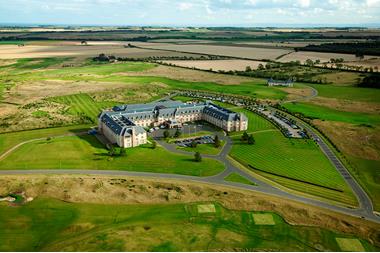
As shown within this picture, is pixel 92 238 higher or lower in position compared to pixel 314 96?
lower

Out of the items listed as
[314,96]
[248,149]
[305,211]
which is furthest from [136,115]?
[314,96]

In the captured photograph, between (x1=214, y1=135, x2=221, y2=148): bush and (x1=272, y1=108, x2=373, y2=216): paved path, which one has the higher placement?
(x1=214, y1=135, x2=221, y2=148): bush

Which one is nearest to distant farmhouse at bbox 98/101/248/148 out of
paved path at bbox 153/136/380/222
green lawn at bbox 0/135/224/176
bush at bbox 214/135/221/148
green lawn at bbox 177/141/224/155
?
green lawn at bbox 0/135/224/176

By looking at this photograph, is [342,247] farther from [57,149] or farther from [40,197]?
[57,149]

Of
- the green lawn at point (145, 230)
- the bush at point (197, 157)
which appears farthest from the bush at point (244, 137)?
the green lawn at point (145, 230)

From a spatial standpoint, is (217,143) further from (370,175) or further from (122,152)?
(370,175)

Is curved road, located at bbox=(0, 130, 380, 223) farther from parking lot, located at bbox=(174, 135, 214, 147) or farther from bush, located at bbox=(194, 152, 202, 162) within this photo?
parking lot, located at bbox=(174, 135, 214, 147)
